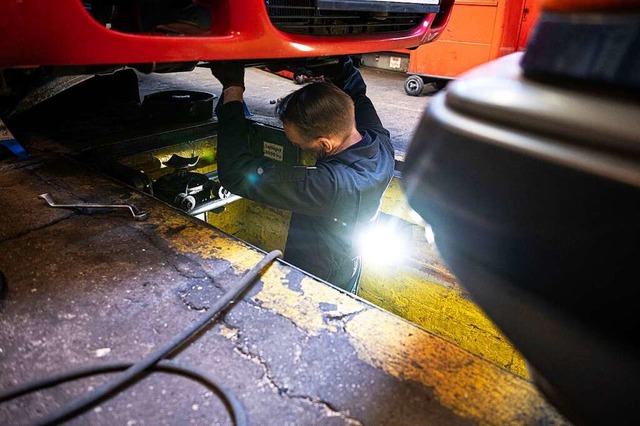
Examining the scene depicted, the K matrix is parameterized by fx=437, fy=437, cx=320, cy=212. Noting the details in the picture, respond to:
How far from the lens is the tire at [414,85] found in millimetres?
4809

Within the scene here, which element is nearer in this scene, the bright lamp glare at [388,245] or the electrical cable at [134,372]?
the electrical cable at [134,372]

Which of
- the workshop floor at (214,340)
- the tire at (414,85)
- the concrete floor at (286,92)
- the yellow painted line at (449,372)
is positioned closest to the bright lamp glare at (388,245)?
the concrete floor at (286,92)

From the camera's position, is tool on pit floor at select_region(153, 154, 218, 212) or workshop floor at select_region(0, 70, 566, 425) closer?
workshop floor at select_region(0, 70, 566, 425)

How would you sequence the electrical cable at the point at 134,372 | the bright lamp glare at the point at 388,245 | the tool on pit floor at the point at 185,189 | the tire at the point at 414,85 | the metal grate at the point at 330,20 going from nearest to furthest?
the electrical cable at the point at 134,372 → the metal grate at the point at 330,20 → the tool on pit floor at the point at 185,189 → the bright lamp glare at the point at 388,245 → the tire at the point at 414,85

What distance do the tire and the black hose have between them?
14.5ft

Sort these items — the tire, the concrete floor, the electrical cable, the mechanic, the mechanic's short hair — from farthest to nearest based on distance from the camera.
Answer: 1. the tire
2. the concrete floor
3. the mechanic's short hair
4. the mechanic
5. the electrical cable

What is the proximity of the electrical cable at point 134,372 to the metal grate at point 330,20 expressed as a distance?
969 millimetres

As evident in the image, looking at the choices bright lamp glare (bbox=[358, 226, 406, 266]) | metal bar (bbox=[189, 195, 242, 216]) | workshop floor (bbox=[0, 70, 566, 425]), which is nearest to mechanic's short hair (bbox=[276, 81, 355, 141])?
workshop floor (bbox=[0, 70, 566, 425])

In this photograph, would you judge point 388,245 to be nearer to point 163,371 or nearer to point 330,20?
point 330,20

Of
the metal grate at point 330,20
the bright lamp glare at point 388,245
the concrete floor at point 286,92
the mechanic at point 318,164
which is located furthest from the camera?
the concrete floor at point 286,92

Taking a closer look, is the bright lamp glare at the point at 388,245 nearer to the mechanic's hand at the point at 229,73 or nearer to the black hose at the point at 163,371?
the mechanic's hand at the point at 229,73

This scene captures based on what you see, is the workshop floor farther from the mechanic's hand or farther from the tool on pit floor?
the tool on pit floor

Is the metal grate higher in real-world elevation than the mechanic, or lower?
higher

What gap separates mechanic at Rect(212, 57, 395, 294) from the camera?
1.68m
